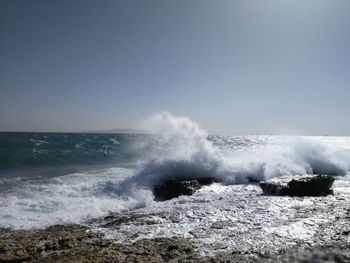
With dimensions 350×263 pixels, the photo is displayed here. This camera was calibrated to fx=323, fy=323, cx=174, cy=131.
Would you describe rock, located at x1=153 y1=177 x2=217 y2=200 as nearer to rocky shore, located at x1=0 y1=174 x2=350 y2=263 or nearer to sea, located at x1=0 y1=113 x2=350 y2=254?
sea, located at x1=0 y1=113 x2=350 y2=254

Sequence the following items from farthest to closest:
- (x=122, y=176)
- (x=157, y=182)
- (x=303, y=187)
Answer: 1. (x=122, y=176)
2. (x=157, y=182)
3. (x=303, y=187)

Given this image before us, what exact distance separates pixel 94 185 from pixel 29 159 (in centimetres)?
1497

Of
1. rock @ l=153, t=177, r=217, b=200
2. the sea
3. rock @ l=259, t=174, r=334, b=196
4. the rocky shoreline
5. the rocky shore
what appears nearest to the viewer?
the rocky shoreline

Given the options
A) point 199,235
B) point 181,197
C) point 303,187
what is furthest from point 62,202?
point 303,187

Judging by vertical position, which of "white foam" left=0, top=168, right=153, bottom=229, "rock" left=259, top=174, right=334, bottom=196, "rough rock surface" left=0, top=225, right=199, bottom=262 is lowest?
"white foam" left=0, top=168, right=153, bottom=229

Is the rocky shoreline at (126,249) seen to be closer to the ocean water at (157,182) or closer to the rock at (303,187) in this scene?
the ocean water at (157,182)

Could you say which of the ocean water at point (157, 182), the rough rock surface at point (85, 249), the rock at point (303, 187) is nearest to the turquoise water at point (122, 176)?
the ocean water at point (157, 182)

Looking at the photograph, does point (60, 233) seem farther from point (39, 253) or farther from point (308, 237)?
point (308, 237)

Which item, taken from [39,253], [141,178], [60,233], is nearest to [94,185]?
[141,178]


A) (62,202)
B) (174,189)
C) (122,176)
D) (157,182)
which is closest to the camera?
(62,202)

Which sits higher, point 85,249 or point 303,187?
point 303,187

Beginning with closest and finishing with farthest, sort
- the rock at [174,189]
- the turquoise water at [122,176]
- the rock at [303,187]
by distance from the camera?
the turquoise water at [122,176] < the rock at [303,187] < the rock at [174,189]

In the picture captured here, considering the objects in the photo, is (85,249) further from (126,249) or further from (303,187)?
(303,187)

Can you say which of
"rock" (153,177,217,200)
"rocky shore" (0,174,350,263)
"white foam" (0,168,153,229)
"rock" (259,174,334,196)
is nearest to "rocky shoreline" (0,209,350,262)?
"rocky shore" (0,174,350,263)
